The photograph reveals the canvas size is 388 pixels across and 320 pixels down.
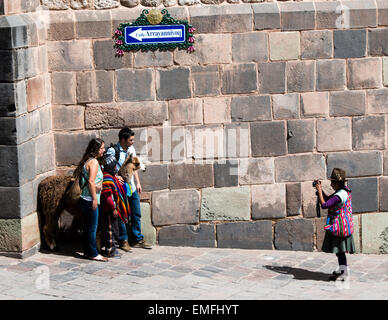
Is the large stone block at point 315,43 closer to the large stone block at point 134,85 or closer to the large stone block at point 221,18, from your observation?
the large stone block at point 221,18

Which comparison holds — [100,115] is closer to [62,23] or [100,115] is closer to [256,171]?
[62,23]

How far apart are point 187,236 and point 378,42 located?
368 centimetres

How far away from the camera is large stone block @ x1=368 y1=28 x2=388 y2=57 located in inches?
436

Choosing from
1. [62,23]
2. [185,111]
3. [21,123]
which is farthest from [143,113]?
[21,123]

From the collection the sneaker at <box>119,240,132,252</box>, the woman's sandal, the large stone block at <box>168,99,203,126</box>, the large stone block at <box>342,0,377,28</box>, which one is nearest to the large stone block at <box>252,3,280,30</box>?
the large stone block at <box>342,0,377,28</box>

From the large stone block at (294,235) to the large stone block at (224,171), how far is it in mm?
935

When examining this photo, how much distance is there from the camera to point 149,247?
35.7ft

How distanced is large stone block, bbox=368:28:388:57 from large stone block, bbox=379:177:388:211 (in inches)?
68.6

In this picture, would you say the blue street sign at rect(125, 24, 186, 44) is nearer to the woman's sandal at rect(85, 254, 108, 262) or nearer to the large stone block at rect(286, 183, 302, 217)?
the large stone block at rect(286, 183, 302, 217)

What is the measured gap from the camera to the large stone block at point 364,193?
11375mm

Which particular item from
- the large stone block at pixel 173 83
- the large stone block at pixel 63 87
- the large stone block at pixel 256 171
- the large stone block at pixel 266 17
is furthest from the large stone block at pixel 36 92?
the large stone block at pixel 266 17

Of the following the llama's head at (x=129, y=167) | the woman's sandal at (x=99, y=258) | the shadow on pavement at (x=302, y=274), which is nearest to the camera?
the shadow on pavement at (x=302, y=274)

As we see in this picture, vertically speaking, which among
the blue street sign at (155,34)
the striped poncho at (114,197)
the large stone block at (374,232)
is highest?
the blue street sign at (155,34)

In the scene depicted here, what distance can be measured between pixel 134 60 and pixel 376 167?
3.64 metres
